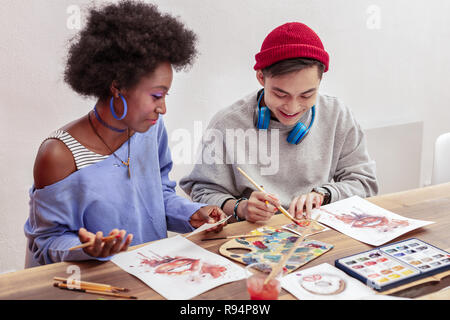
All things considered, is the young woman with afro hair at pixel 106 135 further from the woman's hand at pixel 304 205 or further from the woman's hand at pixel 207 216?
the woman's hand at pixel 304 205

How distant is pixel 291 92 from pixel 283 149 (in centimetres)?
29

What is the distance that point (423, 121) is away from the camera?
3.05 metres

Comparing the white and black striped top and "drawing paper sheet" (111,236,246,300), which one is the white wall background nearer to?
the white and black striped top

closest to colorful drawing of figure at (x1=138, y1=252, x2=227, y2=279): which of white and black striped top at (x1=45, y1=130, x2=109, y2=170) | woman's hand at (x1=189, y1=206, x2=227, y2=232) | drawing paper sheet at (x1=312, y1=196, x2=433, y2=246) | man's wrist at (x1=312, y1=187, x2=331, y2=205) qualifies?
woman's hand at (x1=189, y1=206, x2=227, y2=232)

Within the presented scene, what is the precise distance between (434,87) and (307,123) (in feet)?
5.77

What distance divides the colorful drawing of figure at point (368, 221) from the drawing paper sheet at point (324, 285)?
0.30m

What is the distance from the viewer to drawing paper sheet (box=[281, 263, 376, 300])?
0.96 m

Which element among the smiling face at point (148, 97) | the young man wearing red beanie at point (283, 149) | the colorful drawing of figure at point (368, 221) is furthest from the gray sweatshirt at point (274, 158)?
the smiling face at point (148, 97)

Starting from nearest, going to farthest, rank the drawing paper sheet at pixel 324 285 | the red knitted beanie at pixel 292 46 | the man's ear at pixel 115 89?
the drawing paper sheet at pixel 324 285 → the man's ear at pixel 115 89 → the red knitted beanie at pixel 292 46

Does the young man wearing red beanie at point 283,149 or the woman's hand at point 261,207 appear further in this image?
the young man wearing red beanie at point 283,149

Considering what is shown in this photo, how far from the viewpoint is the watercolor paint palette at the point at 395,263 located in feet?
3.30

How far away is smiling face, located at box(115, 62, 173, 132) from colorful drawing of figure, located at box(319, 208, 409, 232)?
0.64 m
